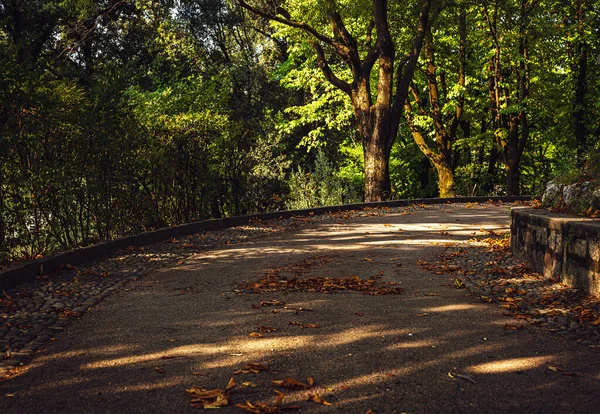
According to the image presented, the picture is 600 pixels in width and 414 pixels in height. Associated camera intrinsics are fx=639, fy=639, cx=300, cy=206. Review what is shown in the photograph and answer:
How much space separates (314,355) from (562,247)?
3.93 metres

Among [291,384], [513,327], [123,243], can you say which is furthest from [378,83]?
[291,384]

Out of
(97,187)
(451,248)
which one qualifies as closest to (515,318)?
(451,248)

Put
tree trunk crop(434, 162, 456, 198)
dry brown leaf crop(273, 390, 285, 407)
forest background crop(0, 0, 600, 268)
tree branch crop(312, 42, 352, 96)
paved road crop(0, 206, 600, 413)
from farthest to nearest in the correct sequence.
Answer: tree trunk crop(434, 162, 456, 198)
tree branch crop(312, 42, 352, 96)
forest background crop(0, 0, 600, 268)
paved road crop(0, 206, 600, 413)
dry brown leaf crop(273, 390, 285, 407)

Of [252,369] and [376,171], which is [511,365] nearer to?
[252,369]

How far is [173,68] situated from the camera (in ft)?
93.8

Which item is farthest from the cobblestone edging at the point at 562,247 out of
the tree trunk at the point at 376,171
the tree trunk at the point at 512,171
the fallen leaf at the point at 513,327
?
the tree trunk at the point at 512,171

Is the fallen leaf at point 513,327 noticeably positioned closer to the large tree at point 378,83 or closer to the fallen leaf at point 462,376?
the fallen leaf at point 462,376

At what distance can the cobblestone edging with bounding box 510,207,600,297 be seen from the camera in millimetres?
6652

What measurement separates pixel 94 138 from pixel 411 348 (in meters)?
6.95

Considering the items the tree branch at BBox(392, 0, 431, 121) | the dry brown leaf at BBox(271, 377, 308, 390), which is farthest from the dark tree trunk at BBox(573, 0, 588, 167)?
the dry brown leaf at BBox(271, 377, 308, 390)

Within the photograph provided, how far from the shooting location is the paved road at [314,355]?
4031 millimetres

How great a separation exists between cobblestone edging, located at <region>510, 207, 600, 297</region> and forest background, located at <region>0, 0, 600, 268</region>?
1.19 metres

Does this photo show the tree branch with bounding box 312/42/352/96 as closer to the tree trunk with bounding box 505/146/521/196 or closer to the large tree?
the large tree

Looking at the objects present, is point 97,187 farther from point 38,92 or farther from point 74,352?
point 74,352
